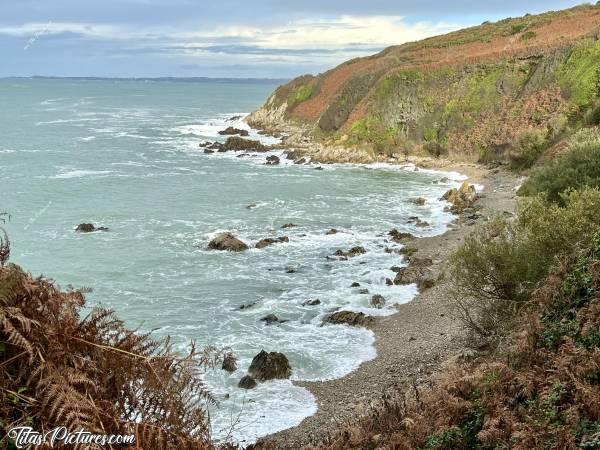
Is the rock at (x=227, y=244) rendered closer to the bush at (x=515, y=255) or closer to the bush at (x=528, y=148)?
the bush at (x=515, y=255)

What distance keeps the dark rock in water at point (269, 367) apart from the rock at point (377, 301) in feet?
19.6

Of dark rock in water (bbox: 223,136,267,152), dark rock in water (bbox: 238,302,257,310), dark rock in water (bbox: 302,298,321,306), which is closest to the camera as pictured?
dark rock in water (bbox: 302,298,321,306)

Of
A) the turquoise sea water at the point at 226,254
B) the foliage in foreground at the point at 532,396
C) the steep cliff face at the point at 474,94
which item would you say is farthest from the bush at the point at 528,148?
the foliage in foreground at the point at 532,396

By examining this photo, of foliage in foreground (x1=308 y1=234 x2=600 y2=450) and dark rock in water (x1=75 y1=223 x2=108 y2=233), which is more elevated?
foliage in foreground (x1=308 y1=234 x2=600 y2=450)

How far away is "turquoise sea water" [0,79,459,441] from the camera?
1897 centimetres

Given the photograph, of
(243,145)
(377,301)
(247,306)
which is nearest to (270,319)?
(247,306)

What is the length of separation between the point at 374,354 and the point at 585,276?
352 inches

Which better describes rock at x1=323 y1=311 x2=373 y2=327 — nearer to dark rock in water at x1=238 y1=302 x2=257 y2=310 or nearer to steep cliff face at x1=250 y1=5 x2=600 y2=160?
dark rock in water at x1=238 y1=302 x2=257 y2=310

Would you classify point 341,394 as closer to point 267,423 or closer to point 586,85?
point 267,423

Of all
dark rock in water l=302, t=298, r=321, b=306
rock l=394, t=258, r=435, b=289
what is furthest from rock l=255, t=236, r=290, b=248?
rock l=394, t=258, r=435, b=289

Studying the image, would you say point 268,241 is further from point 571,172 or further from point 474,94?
point 474,94

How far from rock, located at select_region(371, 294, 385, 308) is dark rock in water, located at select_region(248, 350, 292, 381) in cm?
597

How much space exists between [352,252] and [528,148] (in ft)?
81.5

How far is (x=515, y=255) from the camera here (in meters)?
14.8
